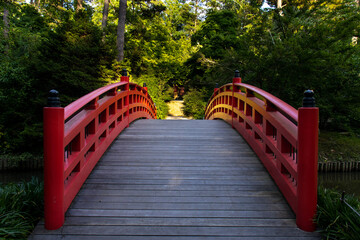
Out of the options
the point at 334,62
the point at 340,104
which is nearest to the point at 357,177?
the point at 340,104

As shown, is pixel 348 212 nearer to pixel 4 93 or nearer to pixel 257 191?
pixel 257 191

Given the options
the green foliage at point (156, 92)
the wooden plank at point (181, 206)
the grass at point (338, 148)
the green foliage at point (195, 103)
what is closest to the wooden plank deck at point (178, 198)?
the wooden plank at point (181, 206)

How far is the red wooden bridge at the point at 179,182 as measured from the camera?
247 centimetres

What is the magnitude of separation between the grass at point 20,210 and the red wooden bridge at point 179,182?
13 cm

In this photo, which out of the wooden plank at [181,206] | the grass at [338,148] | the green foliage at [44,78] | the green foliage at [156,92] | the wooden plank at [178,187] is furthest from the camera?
the green foliage at [156,92]

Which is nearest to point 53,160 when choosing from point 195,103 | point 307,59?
point 307,59

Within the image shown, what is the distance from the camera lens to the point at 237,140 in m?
5.11

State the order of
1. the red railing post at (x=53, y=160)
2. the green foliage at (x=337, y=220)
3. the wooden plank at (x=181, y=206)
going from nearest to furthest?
1. the green foliage at (x=337, y=220)
2. the red railing post at (x=53, y=160)
3. the wooden plank at (x=181, y=206)

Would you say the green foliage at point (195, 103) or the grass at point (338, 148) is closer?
the grass at point (338, 148)

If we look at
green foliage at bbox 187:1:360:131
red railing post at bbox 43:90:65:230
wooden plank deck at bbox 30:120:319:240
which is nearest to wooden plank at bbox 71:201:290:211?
wooden plank deck at bbox 30:120:319:240

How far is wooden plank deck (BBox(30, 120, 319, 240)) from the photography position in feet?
8.08

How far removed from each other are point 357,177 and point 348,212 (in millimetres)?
7506

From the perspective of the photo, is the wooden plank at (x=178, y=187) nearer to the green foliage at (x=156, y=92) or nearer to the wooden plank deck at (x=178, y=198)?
the wooden plank deck at (x=178, y=198)

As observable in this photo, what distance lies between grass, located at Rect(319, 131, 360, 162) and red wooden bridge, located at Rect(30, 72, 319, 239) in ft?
20.7
